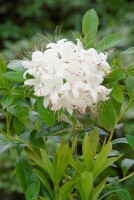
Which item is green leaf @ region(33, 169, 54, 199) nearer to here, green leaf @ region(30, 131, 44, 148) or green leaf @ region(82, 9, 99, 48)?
green leaf @ region(30, 131, 44, 148)

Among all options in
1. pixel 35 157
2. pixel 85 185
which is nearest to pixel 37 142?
pixel 35 157

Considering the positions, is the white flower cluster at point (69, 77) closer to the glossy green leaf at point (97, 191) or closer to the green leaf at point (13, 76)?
the green leaf at point (13, 76)

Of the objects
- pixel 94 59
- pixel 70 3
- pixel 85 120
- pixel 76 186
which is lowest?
pixel 76 186

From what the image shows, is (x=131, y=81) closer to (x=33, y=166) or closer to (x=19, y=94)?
(x=19, y=94)

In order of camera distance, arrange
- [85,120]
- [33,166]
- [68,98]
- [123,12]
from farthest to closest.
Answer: [123,12], [33,166], [85,120], [68,98]

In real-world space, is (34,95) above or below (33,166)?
above

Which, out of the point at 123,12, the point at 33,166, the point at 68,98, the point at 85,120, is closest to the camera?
the point at 68,98

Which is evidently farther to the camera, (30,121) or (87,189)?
(30,121)

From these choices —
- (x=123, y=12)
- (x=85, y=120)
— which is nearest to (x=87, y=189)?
(x=85, y=120)

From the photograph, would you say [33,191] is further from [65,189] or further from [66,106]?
[66,106]
